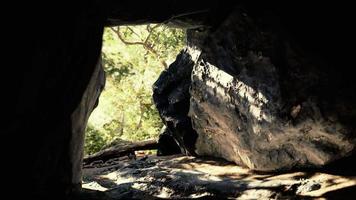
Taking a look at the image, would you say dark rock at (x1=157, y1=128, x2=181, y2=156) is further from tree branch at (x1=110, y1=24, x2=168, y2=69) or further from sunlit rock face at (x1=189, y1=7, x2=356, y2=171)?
tree branch at (x1=110, y1=24, x2=168, y2=69)

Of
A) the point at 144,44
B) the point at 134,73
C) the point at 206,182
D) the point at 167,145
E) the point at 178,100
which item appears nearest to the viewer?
the point at 206,182

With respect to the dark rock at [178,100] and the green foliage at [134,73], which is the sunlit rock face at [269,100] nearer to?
the dark rock at [178,100]

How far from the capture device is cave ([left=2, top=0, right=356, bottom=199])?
5.75 meters

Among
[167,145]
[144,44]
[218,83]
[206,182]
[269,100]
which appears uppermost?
[144,44]

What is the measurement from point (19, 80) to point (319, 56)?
19.6ft

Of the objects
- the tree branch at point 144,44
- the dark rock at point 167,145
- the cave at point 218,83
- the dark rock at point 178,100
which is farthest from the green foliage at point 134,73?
the cave at point 218,83

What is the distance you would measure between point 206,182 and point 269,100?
248cm

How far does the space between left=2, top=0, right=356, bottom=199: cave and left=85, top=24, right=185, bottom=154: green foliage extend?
379 inches

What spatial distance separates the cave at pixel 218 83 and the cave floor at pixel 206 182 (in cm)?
44

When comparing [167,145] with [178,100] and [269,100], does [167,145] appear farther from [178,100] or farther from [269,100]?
[269,100]

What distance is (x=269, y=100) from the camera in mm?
8664

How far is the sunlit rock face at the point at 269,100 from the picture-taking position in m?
8.18

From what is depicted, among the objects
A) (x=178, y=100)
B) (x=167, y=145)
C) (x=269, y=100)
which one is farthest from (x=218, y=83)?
(x=167, y=145)

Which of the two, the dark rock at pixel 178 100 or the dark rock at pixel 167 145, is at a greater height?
the dark rock at pixel 178 100
